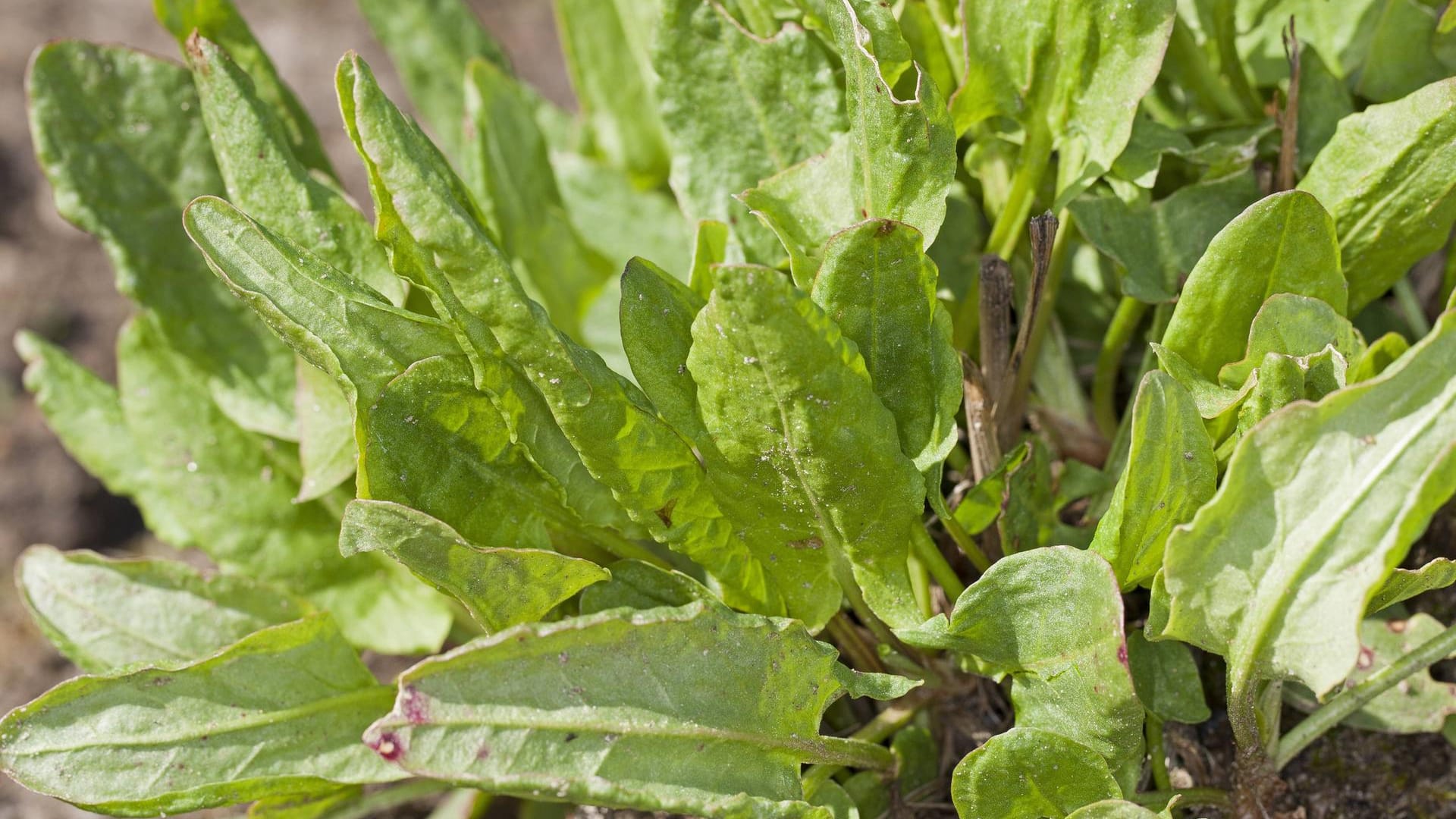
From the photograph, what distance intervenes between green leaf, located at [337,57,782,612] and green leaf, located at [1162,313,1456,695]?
377mm

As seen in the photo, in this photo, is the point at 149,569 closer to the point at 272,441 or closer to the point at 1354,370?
the point at 272,441

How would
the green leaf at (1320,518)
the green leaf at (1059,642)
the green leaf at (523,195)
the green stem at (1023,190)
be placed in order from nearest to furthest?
the green leaf at (1320,518), the green leaf at (1059,642), the green stem at (1023,190), the green leaf at (523,195)

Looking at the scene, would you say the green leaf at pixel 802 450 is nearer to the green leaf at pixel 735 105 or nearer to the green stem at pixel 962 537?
the green stem at pixel 962 537

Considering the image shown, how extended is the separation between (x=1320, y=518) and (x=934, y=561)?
13.2 inches

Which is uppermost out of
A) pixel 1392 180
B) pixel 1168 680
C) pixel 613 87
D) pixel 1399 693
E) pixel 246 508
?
pixel 613 87

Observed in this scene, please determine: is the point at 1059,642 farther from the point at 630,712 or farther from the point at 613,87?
the point at 613,87

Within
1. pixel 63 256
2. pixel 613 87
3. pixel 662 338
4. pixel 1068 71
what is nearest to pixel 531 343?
pixel 662 338

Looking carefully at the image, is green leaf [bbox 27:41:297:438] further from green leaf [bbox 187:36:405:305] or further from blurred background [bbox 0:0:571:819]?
blurred background [bbox 0:0:571:819]

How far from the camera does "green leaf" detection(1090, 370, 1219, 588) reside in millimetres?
812

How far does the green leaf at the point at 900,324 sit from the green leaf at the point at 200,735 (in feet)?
1.77

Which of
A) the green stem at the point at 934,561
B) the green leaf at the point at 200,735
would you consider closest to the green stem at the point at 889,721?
the green stem at the point at 934,561

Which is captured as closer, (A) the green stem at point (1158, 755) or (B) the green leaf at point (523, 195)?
(A) the green stem at point (1158, 755)

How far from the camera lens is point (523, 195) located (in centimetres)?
139

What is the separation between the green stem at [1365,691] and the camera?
3.07 ft
